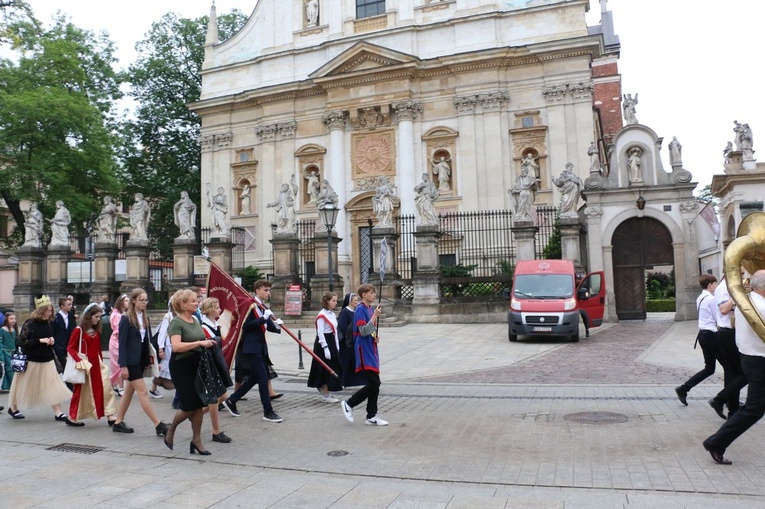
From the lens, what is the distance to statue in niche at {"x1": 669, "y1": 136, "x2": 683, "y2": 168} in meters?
23.1

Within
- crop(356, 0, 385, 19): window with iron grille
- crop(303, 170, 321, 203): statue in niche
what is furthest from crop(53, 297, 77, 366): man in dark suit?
crop(356, 0, 385, 19): window with iron grille

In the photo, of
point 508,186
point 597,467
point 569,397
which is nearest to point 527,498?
point 597,467

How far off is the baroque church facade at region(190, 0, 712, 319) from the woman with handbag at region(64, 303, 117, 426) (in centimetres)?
2496

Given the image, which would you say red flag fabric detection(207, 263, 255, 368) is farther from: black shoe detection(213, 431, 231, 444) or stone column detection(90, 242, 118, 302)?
stone column detection(90, 242, 118, 302)

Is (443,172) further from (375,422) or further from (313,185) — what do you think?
(375,422)

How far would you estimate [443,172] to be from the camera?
33.9m

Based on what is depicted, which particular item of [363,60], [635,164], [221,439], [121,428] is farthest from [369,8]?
[221,439]

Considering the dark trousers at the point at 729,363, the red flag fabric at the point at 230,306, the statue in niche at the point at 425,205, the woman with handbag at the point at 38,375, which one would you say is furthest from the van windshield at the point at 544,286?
the woman with handbag at the point at 38,375

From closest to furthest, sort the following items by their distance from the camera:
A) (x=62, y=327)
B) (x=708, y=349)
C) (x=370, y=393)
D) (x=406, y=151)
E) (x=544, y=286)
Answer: (x=370, y=393)
(x=708, y=349)
(x=62, y=327)
(x=544, y=286)
(x=406, y=151)

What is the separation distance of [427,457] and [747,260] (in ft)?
11.8

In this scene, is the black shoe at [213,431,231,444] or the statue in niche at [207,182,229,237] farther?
the statue in niche at [207,182,229,237]

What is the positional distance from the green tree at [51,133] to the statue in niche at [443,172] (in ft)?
57.9

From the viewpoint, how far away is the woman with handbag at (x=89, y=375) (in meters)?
8.27

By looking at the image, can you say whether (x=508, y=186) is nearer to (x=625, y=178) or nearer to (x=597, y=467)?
(x=625, y=178)
